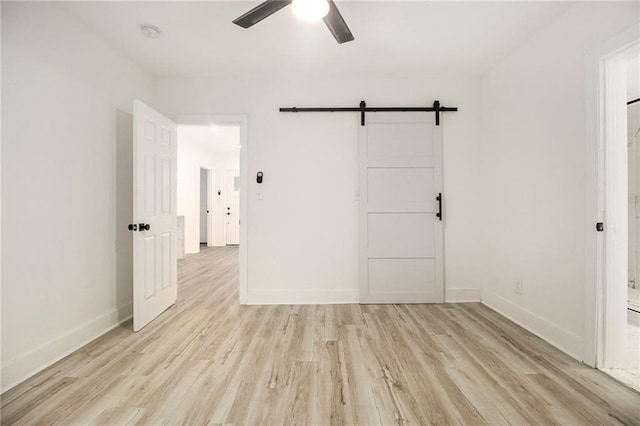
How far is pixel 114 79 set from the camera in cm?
249

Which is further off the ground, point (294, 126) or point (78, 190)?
point (294, 126)

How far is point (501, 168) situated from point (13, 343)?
Answer: 13.0 feet

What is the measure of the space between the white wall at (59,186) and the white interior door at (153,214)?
26cm

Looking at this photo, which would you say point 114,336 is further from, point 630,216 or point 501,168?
point 630,216

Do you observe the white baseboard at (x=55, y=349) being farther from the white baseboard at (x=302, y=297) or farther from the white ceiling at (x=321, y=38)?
the white ceiling at (x=321, y=38)

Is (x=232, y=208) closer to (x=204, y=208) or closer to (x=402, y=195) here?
(x=204, y=208)

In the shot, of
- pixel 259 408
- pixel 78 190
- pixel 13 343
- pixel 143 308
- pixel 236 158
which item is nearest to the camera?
pixel 259 408

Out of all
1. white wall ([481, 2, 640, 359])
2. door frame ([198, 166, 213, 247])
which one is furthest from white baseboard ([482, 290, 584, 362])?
door frame ([198, 166, 213, 247])

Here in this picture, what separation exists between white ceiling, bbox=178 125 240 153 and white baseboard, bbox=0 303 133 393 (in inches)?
135

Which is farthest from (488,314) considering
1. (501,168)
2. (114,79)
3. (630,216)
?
(114,79)

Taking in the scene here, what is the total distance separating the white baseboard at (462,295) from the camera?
3092mm

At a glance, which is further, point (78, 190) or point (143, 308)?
point (143, 308)

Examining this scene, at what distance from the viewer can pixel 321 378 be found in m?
1.70

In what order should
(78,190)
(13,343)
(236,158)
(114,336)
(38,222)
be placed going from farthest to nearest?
1. (236,158)
2. (114,336)
3. (78,190)
4. (38,222)
5. (13,343)
